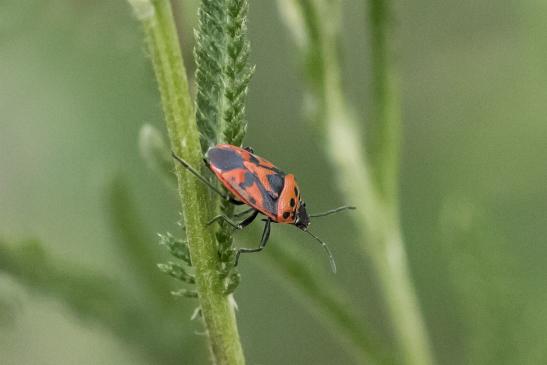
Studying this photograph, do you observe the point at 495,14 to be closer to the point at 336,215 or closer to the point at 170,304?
the point at 336,215

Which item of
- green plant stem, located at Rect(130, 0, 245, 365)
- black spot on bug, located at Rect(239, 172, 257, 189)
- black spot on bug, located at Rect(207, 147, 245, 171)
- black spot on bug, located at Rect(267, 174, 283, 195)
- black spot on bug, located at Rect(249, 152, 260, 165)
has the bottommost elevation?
green plant stem, located at Rect(130, 0, 245, 365)

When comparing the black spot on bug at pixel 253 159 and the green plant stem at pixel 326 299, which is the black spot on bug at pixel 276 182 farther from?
the green plant stem at pixel 326 299

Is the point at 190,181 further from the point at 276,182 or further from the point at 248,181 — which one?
the point at 276,182

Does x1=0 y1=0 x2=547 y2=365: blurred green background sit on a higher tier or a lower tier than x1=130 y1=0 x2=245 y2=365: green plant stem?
higher

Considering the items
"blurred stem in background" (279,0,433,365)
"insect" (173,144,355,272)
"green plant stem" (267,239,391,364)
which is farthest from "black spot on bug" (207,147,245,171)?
"blurred stem in background" (279,0,433,365)

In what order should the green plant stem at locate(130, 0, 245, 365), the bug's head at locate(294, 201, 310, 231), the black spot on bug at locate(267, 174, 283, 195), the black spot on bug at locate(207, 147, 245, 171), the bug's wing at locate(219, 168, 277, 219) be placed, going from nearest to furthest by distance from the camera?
the green plant stem at locate(130, 0, 245, 365), the black spot on bug at locate(207, 147, 245, 171), the bug's wing at locate(219, 168, 277, 219), the black spot on bug at locate(267, 174, 283, 195), the bug's head at locate(294, 201, 310, 231)

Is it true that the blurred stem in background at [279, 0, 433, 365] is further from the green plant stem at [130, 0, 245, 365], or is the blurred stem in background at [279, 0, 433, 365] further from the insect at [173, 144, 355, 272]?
the green plant stem at [130, 0, 245, 365]
